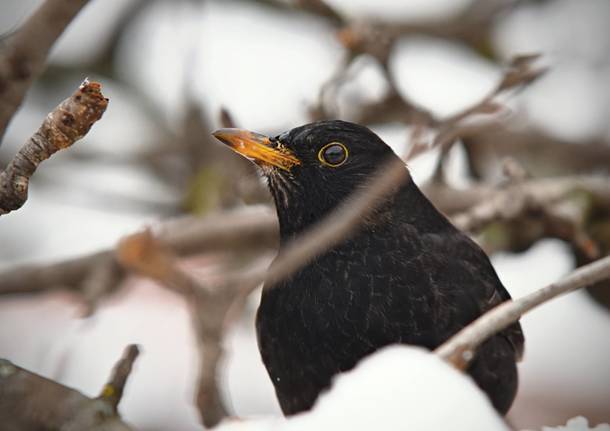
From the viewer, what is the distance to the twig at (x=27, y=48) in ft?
10.0

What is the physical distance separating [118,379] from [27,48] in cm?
109

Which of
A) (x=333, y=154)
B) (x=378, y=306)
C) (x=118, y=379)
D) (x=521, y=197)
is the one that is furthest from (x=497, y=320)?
(x=521, y=197)

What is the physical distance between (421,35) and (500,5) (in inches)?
22.9

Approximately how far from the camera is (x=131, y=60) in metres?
7.27

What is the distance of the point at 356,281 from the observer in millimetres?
3566

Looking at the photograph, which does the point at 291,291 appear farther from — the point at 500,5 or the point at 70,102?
the point at 500,5

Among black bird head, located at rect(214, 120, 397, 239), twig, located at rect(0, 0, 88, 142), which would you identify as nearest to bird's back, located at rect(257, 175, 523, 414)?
black bird head, located at rect(214, 120, 397, 239)

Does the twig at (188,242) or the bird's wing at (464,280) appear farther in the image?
the twig at (188,242)

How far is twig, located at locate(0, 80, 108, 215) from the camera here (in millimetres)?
2293

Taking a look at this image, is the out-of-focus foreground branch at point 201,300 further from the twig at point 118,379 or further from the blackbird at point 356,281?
the twig at point 118,379

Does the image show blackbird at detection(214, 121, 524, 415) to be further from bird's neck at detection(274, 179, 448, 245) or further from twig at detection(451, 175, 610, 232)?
twig at detection(451, 175, 610, 232)

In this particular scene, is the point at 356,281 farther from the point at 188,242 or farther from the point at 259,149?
the point at 188,242

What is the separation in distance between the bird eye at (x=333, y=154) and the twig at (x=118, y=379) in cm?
132

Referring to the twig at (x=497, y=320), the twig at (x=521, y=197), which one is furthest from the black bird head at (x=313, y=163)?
the twig at (x=497, y=320)
